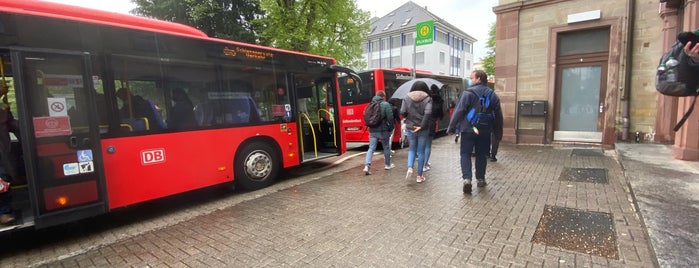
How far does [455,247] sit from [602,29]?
937cm

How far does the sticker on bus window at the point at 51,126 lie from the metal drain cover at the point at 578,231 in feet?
17.2

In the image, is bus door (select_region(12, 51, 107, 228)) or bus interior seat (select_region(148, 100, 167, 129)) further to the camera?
bus interior seat (select_region(148, 100, 167, 129))

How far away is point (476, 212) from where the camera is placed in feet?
13.9

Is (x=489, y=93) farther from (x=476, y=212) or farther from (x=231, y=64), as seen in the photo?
(x=231, y=64)

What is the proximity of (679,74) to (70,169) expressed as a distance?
5759mm

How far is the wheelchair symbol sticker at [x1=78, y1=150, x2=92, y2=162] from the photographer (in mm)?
3804

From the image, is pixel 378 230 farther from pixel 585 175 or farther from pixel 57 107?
pixel 585 175

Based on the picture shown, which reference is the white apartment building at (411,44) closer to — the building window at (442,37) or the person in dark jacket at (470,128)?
the building window at (442,37)

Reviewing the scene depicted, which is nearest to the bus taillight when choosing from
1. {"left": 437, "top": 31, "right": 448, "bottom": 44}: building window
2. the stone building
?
the stone building

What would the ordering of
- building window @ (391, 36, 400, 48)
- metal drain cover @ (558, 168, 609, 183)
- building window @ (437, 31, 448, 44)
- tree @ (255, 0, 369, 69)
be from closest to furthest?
metal drain cover @ (558, 168, 609, 183), tree @ (255, 0, 369, 69), building window @ (437, 31, 448, 44), building window @ (391, 36, 400, 48)

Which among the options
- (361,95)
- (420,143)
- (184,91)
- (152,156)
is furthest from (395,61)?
(152,156)

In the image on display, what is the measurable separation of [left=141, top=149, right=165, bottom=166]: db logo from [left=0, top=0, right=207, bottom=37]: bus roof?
1.68 m

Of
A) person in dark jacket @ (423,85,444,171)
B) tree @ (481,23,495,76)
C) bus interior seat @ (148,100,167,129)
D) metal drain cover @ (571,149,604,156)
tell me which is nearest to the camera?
bus interior seat @ (148,100,167,129)

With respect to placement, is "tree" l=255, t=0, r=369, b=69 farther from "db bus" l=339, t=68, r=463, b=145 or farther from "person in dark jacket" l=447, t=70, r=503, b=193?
"person in dark jacket" l=447, t=70, r=503, b=193
